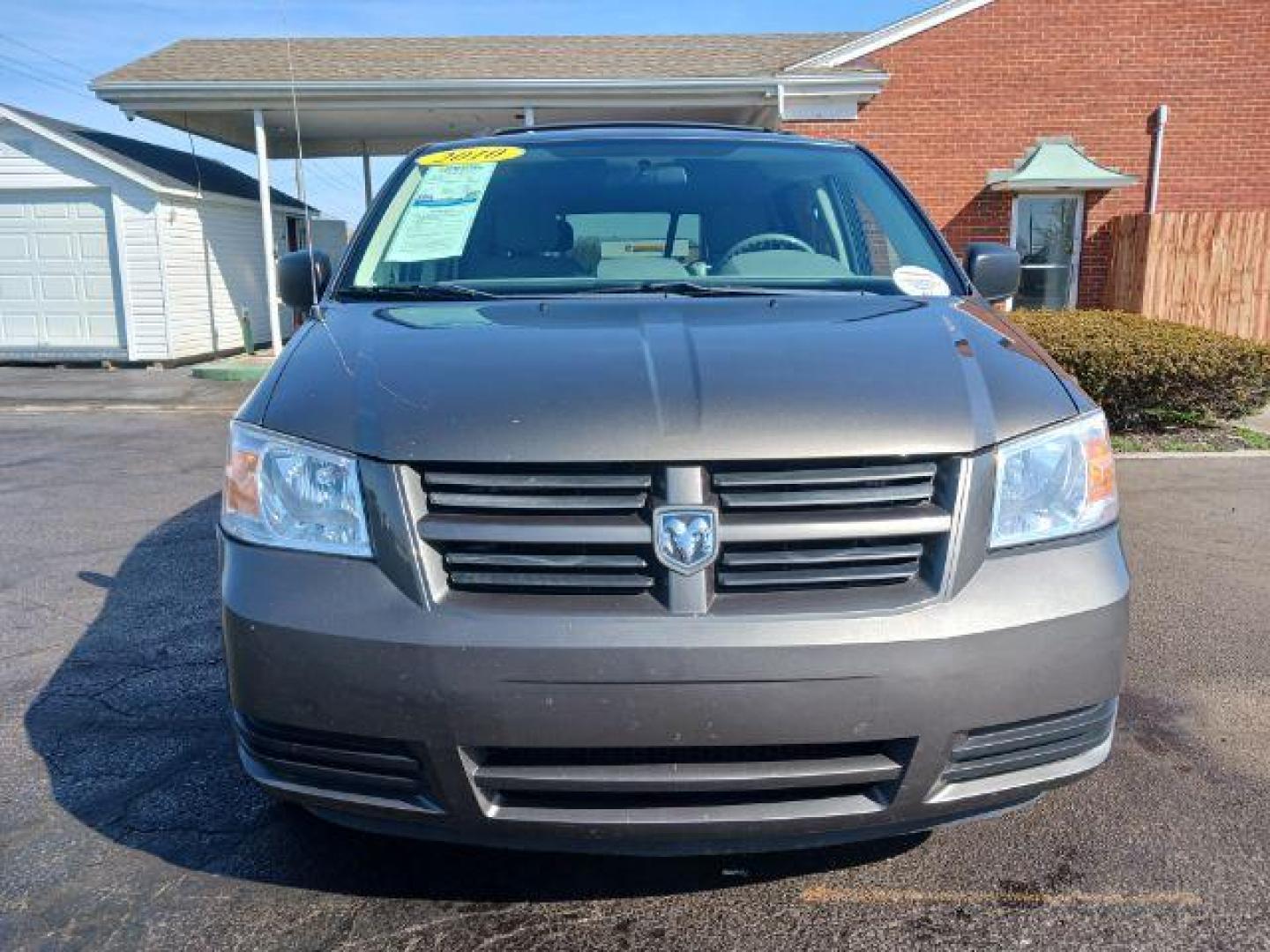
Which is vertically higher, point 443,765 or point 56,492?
point 443,765

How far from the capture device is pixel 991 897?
7.83ft

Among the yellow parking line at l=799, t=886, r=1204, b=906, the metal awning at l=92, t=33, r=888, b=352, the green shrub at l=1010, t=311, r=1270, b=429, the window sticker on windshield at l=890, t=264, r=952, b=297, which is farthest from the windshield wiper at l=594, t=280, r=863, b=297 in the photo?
the metal awning at l=92, t=33, r=888, b=352

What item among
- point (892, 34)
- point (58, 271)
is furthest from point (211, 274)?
point (892, 34)

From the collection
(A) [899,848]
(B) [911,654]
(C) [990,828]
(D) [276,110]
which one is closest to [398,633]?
(B) [911,654]

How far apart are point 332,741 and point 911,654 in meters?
1.14

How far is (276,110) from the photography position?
44.3ft

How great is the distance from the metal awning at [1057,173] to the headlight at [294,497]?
41.0 ft

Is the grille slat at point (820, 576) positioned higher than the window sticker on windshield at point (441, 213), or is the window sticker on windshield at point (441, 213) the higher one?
the window sticker on windshield at point (441, 213)

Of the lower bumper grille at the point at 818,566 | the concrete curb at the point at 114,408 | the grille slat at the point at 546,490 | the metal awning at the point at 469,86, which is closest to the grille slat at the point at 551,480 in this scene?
the grille slat at the point at 546,490

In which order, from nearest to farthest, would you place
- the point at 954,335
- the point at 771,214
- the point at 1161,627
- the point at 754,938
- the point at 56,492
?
the point at 754,938 < the point at 954,335 < the point at 771,214 < the point at 1161,627 < the point at 56,492

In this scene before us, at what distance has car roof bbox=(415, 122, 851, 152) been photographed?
3758 millimetres

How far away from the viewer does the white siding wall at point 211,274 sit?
1472 cm

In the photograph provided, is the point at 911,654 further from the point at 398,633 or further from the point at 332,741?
the point at 332,741

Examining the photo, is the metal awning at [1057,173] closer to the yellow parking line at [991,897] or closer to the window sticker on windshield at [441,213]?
the window sticker on windshield at [441,213]
